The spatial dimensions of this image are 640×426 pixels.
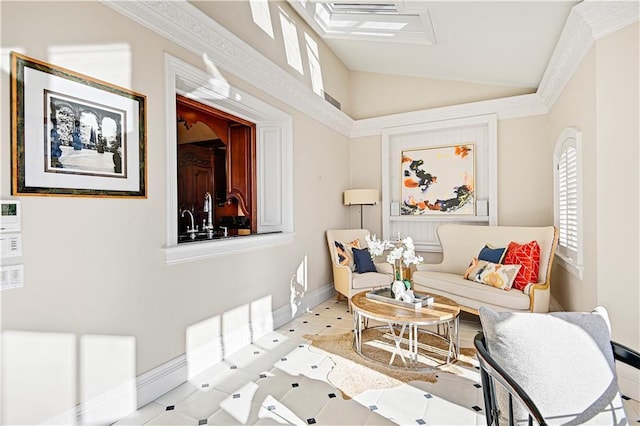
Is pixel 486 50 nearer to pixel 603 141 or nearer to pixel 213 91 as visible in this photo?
pixel 603 141

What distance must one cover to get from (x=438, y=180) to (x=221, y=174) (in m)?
3.22

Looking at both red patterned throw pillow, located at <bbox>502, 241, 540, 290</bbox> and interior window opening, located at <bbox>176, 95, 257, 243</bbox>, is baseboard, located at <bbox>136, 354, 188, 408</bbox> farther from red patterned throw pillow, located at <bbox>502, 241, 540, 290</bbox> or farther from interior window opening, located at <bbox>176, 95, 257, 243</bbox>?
red patterned throw pillow, located at <bbox>502, 241, 540, 290</bbox>

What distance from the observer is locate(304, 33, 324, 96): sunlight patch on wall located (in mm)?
4457

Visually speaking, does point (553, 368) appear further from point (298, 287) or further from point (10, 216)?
point (298, 287)

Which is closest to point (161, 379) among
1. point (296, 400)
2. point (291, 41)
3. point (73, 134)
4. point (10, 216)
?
point (296, 400)

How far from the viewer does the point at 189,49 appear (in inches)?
102

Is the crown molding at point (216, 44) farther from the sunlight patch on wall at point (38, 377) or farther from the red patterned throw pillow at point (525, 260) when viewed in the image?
the red patterned throw pillow at point (525, 260)

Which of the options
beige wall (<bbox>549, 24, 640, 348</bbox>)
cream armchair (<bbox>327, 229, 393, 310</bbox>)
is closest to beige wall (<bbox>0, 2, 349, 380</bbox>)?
cream armchair (<bbox>327, 229, 393, 310</bbox>)

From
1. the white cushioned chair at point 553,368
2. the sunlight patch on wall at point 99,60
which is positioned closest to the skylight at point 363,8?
the sunlight patch on wall at point 99,60

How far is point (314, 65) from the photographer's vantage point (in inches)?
A: 180

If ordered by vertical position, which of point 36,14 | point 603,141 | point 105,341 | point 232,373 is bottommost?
point 232,373

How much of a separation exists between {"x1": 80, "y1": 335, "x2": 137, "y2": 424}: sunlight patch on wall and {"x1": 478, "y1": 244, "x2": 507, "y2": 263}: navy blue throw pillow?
12.2ft

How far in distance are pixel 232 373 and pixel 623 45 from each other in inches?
152

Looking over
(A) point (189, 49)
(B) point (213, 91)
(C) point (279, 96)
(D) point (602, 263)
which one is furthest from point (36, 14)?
(D) point (602, 263)
